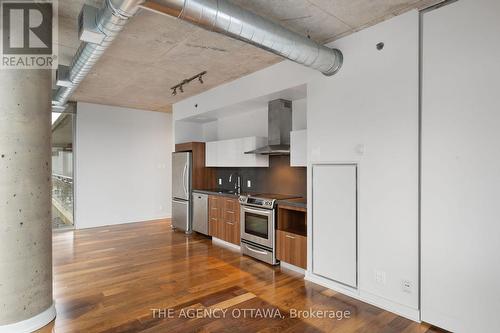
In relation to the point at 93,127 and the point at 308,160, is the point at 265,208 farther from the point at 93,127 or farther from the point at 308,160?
the point at 93,127

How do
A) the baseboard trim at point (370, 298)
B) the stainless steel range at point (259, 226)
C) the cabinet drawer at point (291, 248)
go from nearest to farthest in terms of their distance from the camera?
the baseboard trim at point (370, 298) → the cabinet drawer at point (291, 248) → the stainless steel range at point (259, 226)

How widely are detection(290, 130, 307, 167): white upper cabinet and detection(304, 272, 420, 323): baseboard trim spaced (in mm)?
1502

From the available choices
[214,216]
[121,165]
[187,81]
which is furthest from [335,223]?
[121,165]

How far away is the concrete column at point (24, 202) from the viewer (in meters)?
2.44

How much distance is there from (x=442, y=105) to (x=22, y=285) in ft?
13.3

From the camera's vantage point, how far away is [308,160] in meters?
3.75

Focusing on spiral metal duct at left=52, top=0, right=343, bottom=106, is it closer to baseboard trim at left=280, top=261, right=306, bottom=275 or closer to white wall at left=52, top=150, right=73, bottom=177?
baseboard trim at left=280, top=261, right=306, bottom=275

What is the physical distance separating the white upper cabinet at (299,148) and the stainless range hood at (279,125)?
0.34 meters

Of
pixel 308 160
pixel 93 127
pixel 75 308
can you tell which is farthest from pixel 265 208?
pixel 93 127

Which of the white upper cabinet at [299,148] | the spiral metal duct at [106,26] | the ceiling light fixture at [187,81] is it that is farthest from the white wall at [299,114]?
the spiral metal duct at [106,26]

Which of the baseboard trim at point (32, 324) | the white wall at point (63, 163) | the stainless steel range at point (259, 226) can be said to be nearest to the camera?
the baseboard trim at point (32, 324)

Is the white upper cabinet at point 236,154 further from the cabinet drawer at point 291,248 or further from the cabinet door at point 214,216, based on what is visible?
the cabinet drawer at point 291,248

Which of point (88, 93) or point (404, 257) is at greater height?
point (88, 93)

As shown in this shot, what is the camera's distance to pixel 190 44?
3527 millimetres
